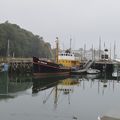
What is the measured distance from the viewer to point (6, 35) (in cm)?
10950

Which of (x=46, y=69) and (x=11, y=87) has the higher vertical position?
(x=46, y=69)

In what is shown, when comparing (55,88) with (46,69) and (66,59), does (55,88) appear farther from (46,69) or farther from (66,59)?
(66,59)

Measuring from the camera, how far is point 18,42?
11550 cm

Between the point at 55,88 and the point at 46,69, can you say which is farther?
the point at 46,69

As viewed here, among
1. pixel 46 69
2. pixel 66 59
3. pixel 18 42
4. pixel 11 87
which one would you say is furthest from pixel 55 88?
pixel 18 42

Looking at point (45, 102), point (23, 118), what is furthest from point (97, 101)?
point (23, 118)

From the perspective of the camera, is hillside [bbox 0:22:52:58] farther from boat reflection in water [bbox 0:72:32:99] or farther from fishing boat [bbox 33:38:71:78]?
boat reflection in water [bbox 0:72:32:99]

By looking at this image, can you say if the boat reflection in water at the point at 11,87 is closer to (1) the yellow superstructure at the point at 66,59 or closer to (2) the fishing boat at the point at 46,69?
(2) the fishing boat at the point at 46,69

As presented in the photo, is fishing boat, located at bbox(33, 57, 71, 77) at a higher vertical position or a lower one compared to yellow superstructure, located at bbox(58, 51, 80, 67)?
lower

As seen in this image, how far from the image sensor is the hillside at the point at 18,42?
108 meters

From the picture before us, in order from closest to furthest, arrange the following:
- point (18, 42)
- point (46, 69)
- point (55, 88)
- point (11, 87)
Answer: point (11, 87), point (55, 88), point (46, 69), point (18, 42)

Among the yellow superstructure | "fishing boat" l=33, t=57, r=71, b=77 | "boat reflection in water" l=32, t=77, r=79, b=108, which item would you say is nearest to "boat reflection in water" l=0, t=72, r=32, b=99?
"boat reflection in water" l=32, t=77, r=79, b=108

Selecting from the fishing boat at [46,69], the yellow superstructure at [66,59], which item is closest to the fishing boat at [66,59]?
the yellow superstructure at [66,59]

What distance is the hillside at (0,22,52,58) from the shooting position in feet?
354
